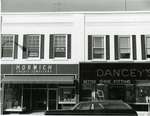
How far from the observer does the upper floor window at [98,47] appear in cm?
2380

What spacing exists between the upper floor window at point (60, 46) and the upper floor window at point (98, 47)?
6.48 feet

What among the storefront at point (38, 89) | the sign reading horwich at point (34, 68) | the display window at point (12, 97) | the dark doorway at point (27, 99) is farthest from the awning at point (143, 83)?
the display window at point (12, 97)

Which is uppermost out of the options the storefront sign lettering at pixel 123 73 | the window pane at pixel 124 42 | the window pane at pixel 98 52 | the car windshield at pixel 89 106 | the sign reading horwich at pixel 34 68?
the window pane at pixel 124 42

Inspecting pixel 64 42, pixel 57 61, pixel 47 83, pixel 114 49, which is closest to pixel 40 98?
pixel 47 83

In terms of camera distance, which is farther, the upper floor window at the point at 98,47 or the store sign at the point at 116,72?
the upper floor window at the point at 98,47

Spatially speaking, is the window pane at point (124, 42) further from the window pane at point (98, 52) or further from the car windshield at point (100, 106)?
the car windshield at point (100, 106)

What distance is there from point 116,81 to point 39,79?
584 centimetres

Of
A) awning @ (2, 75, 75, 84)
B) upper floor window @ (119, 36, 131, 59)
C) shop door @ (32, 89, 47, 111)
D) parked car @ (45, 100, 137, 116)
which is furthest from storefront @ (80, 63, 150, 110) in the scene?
parked car @ (45, 100, 137, 116)

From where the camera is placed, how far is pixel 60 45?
944 inches

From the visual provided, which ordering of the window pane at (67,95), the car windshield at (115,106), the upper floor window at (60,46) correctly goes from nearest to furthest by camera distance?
1. the car windshield at (115,106)
2. the window pane at (67,95)
3. the upper floor window at (60,46)

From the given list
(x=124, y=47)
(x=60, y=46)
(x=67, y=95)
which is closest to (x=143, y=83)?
(x=124, y=47)

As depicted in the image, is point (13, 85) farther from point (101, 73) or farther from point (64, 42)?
point (101, 73)

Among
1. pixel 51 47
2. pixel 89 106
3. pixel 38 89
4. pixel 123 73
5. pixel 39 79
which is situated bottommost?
pixel 89 106

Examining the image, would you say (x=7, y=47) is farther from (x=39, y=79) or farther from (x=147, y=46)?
(x=147, y=46)
